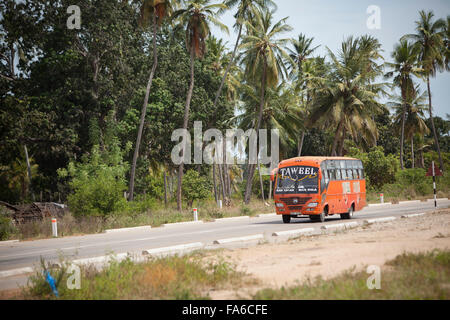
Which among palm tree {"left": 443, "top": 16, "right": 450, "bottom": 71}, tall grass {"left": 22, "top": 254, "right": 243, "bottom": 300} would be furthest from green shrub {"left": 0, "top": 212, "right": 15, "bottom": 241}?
palm tree {"left": 443, "top": 16, "right": 450, "bottom": 71}

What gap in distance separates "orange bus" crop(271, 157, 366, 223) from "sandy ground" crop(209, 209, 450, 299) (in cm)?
636

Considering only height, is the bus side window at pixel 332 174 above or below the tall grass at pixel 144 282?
above

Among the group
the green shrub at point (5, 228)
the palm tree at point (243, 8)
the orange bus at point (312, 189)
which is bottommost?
the green shrub at point (5, 228)

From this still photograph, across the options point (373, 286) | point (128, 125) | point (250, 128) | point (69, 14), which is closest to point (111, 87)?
point (128, 125)

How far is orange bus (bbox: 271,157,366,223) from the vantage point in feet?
72.3

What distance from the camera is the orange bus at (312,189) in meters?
22.0

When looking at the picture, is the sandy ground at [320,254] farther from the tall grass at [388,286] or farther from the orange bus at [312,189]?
the orange bus at [312,189]

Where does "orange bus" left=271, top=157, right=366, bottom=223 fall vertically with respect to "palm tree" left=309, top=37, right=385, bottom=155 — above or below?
below

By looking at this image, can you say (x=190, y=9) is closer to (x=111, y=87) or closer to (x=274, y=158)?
(x=111, y=87)

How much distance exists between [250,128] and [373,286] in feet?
131

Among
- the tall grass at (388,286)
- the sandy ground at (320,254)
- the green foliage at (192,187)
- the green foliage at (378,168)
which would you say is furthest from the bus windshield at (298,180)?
the green foliage at (378,168)

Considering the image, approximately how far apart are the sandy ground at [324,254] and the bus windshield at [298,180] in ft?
21.7

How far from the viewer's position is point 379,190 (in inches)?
1841

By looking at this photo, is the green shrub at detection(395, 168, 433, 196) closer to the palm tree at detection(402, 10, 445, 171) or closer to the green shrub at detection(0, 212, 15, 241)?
the palm tree at detection(402, 10, 445, 171)
